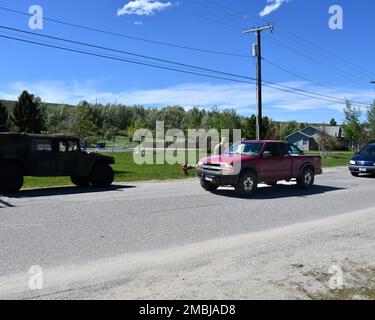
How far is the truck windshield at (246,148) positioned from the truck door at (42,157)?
242 inches

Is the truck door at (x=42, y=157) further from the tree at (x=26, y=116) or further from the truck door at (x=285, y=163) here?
the tree at (x=26, y=116)

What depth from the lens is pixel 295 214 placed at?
33.5 ft

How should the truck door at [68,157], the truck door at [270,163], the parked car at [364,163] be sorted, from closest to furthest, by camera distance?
the truck door at [270,163] → the truck door at [68,157] → the parked car at [364,163]

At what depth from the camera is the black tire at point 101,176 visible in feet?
50.1

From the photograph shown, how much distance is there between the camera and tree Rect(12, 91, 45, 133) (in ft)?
223

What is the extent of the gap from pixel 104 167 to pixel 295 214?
7847 mm

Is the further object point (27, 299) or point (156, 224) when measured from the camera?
point (156, 224)

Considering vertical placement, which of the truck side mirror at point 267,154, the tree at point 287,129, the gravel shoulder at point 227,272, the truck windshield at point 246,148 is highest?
the tree at point 287,129

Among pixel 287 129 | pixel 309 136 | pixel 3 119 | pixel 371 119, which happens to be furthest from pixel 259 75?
pixel 287 129

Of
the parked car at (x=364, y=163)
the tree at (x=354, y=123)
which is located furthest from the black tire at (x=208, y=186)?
the tree at (x=354, y=123)

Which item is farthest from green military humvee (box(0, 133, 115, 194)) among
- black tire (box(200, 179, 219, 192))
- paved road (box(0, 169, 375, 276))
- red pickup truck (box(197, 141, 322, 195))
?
red pickup truck (box(197, 141, 322, 195))
